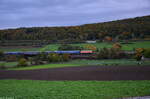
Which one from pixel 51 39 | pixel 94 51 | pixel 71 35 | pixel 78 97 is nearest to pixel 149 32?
pixel 94 51

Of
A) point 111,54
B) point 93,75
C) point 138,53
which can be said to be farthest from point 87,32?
point 93,75

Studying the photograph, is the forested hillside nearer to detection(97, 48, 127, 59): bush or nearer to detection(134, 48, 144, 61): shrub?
detection(134, 48, 144, 61): shrub

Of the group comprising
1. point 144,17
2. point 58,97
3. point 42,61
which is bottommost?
point 42,61

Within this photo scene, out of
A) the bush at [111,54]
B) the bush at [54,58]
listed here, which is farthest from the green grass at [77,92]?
the bush at [111,54]

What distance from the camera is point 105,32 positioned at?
78.6 m

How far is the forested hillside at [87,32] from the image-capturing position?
7375 centimetres

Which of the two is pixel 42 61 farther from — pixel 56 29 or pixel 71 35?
pixel 56 29

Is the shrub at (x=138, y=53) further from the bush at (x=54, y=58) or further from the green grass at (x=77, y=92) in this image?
the green grass at (x=77, y=92)

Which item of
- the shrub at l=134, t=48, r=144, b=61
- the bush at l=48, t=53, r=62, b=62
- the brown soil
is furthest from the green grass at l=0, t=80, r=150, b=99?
the bush at l=48, t=53, r=62, b=62

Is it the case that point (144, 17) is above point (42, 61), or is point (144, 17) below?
above

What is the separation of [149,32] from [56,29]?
4000 centimetres

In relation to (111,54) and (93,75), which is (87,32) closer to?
(111,54)

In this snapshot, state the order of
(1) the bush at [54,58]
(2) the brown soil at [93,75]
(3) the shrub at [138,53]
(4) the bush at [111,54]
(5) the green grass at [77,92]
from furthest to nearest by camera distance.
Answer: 1. (4) the bush at [111,54]
2. (1) the bush at [54,58]
3. (3) the shrub at [138,53]
4. (2) the brown soil at [93,75]
5. (5) the green grass at [77,92]

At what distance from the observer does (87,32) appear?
82.6m
